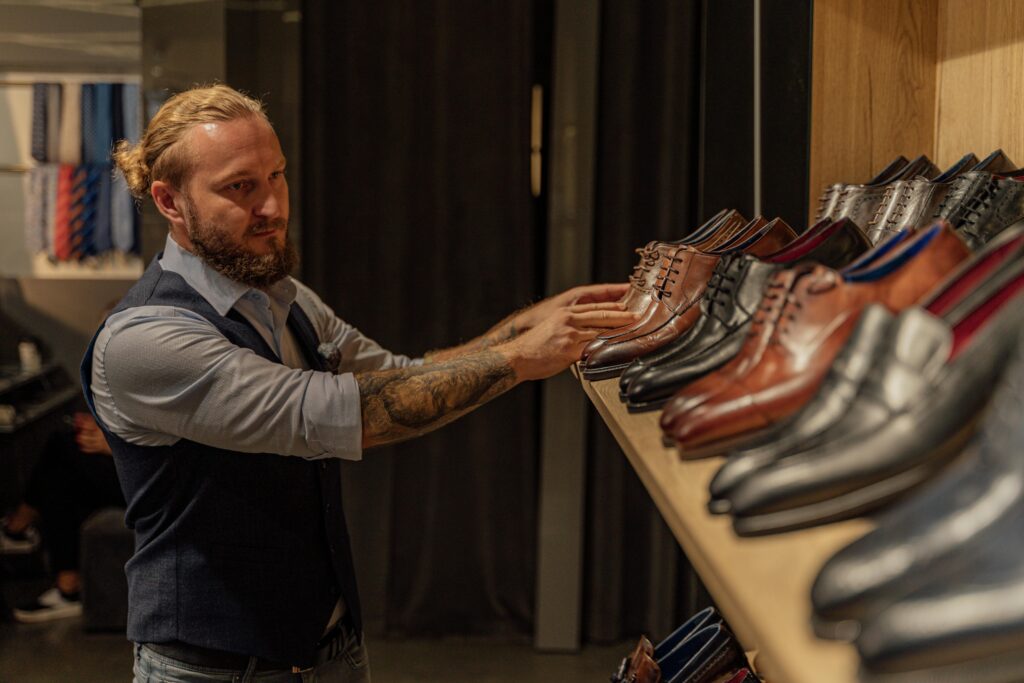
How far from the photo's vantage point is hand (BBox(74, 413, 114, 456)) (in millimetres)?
4184

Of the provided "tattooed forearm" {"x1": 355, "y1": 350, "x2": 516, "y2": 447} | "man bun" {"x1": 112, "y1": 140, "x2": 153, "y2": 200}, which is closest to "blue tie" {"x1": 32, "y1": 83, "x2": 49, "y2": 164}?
"man bun" {"x1": 112, "y1": 140, "x2": 153, "y2": 200}

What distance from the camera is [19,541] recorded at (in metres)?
4.57

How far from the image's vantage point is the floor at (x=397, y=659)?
383 centimetres

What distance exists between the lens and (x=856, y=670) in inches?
21.6

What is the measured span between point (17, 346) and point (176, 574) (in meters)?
3.08

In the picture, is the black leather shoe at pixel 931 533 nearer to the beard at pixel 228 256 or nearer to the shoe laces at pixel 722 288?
the shoe laces at pixel 722 288

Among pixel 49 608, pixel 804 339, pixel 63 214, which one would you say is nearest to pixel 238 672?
pixel 804 339

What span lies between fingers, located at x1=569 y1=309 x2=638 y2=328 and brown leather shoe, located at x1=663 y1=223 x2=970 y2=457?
625 millimetres

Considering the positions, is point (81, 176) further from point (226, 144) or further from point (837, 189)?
point (837, 189)

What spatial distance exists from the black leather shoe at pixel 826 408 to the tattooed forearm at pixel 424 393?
1.00 metres

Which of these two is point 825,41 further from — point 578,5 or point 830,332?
point 578,5

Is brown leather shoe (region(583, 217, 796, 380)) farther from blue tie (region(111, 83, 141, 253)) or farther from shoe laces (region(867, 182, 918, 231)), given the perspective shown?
blue tie (region(111, 83, 141, 253))

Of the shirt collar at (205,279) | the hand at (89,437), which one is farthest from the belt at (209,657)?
the hand at (89,437)

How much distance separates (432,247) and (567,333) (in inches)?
97.8
